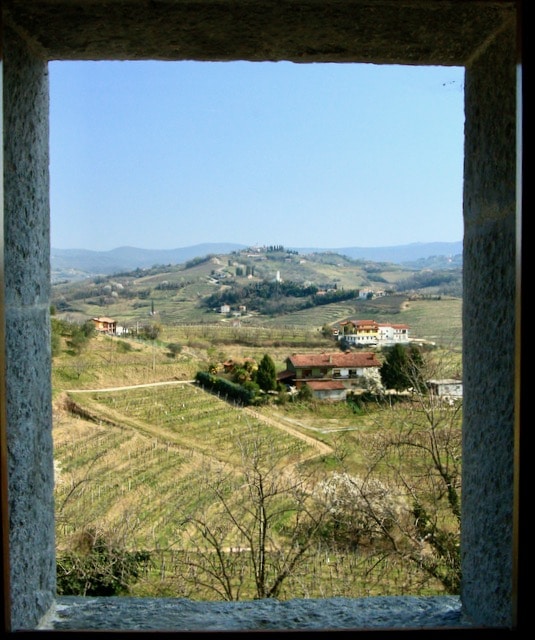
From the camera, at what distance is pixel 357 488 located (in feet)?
10.2

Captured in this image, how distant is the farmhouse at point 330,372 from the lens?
9.56 feet

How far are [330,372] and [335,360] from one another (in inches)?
2.6

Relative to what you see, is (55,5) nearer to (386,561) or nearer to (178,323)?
(178,323)

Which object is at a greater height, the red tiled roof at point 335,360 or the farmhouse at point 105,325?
the farmhouse at point 105,325

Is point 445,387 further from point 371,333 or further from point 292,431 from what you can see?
point 292,431

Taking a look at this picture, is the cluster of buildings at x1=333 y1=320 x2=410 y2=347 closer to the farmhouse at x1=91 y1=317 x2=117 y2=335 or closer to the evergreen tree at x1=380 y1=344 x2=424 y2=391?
the evergreen tree at x1=380 y1=344 x2=424 y2=391

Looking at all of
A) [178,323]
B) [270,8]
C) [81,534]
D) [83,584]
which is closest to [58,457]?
[81,534]

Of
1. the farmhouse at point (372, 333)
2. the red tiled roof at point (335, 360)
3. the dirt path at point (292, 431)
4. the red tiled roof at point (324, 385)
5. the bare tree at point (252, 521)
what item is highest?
the farmhouse at point (372, 333)

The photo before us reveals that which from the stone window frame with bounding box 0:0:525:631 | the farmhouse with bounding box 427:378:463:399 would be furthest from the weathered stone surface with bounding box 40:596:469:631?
the farmhouse with bounding box 427:378:463:399

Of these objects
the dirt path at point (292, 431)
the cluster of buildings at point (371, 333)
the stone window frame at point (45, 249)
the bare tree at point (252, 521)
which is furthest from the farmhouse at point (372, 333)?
the stone window frame at point (45, 249)

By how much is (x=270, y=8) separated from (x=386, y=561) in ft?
8.84

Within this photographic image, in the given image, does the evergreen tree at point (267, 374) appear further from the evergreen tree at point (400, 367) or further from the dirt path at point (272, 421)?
the evergreen tree at point (400, 367)

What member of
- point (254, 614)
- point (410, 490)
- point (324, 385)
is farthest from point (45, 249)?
point (410, 490)

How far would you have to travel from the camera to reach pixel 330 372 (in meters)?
2.93
